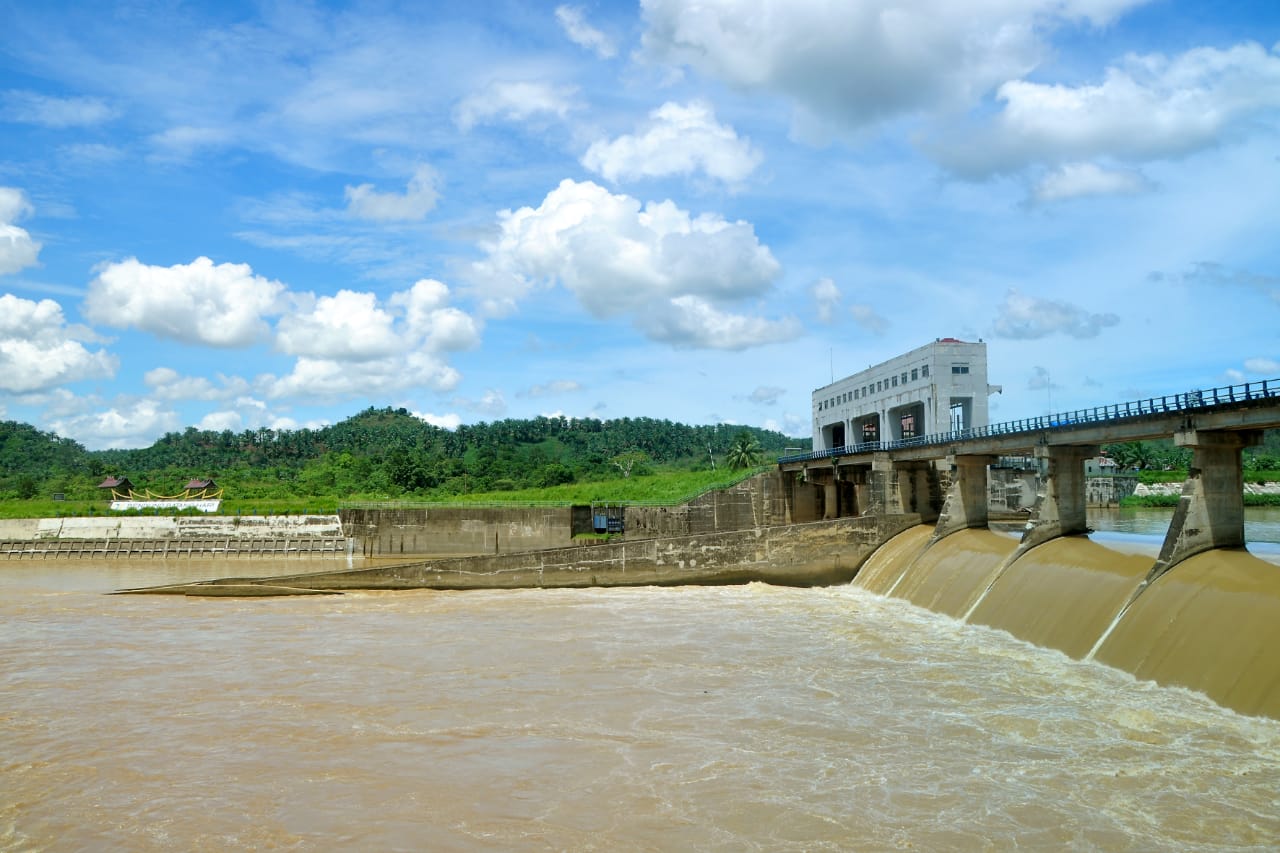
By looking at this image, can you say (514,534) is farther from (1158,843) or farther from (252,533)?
(1158,843)

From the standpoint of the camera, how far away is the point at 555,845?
9.61 m

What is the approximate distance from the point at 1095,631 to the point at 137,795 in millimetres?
16877

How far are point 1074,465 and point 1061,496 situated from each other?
1.14m

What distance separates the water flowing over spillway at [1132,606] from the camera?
14453 millimetres

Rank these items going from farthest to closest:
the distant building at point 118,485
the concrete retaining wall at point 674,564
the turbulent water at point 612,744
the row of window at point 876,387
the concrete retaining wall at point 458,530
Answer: the distant building at point 118,485, the concrete retaining wall at point 458,530, the row of window at point 876,387, the concrete retaining wall at point 674,564, the turbulent water at point 612,744

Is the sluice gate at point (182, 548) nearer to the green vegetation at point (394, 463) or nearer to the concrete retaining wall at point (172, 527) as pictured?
the concrete retaining wall at point (172, 527)

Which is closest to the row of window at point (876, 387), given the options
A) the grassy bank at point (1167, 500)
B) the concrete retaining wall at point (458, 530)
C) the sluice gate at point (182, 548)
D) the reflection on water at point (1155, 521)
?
the reflection on water at point (1155, 521)

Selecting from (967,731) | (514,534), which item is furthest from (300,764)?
(514,534)

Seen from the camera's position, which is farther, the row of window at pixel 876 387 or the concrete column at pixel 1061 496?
the row of window at pixel 876 387

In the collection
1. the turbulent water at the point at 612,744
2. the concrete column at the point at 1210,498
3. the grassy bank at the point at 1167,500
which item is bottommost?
the turbulent water at the point at 612,744

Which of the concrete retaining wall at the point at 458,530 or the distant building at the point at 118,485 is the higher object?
the distant building at the point at 118,485

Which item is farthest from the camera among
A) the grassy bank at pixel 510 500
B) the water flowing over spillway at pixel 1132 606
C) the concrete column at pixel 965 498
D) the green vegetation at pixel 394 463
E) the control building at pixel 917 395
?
the green vegetation at pixel 394 463

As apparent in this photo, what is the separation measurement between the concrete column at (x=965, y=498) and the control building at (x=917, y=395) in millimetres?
8765

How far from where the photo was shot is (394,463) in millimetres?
67938
